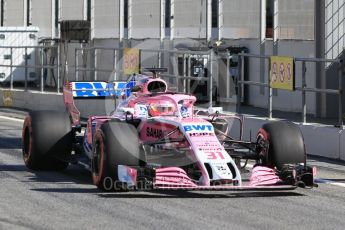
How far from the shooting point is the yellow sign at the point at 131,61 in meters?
21.0

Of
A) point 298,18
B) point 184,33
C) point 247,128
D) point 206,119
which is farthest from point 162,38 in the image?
point 206,119

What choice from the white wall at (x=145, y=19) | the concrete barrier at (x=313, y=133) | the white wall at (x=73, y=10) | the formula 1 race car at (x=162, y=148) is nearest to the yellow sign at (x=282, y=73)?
the concrete barrier at (x=313, y=133)

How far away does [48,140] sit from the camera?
493 inches

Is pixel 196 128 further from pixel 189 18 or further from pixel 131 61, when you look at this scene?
pixel 189 18

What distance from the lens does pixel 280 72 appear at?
15773 millimetres

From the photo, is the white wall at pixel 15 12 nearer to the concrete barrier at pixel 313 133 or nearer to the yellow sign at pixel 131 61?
the concrete barrier at pixel 313 133


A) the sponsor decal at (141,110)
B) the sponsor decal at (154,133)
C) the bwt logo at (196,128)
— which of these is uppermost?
the sponsor decal at (141,110)

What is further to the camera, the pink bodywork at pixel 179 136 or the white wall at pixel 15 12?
the white wall at pixel 15 12

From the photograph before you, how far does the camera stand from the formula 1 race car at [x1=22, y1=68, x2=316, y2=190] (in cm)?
1029

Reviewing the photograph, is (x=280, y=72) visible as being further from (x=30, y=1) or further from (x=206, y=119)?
(x=30, y=1)

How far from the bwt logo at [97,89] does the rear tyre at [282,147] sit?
3.93 m

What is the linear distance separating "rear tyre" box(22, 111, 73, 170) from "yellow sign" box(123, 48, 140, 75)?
26.9ft

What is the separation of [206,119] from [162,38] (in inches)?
586

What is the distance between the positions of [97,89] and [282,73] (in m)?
3.19
